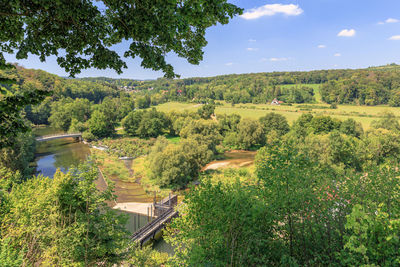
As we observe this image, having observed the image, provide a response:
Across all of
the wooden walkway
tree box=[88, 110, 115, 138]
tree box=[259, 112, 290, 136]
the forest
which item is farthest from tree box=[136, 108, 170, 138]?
the forest

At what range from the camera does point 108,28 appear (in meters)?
4.69

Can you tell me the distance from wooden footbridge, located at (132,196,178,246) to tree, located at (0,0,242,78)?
577 inches

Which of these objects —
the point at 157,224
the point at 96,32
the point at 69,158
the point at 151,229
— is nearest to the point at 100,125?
the point at 69,158

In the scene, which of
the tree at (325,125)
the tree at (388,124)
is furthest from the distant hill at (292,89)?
the tree at (325,125)

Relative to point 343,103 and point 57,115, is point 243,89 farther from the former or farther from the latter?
point 57,115

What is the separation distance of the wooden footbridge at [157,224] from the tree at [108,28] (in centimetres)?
1466

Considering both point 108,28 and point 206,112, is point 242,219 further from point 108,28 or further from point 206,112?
point 206,112

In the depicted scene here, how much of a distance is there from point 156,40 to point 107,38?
120 cm

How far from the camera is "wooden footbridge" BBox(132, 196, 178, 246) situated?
1679 centimetres

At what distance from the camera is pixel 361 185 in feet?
23.4

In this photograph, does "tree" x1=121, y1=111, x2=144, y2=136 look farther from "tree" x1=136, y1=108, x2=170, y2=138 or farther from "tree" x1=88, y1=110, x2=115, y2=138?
"tree" x1=88, y1=110, x2=115, y2=138

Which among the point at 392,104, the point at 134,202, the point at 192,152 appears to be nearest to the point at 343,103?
the point at 392,104

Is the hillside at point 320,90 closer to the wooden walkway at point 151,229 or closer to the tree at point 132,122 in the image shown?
the tree at point 132,122

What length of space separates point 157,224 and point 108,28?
17489 mm
